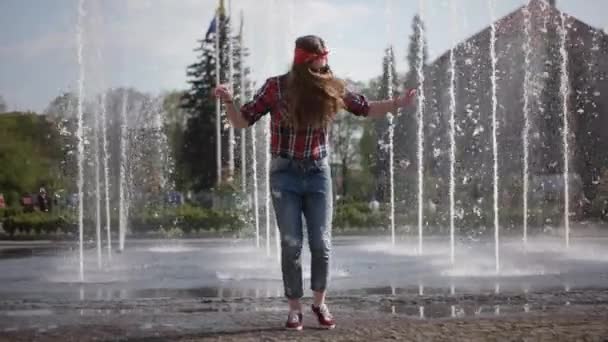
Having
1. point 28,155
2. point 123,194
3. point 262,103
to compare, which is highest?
point 28,155

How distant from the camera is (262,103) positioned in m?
4.57

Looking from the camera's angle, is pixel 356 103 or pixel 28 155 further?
pixel 28 155

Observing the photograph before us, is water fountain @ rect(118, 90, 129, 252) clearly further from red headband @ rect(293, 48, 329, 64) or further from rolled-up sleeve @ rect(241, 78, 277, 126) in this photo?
red headband @ rect(293, 48, 329, 64)

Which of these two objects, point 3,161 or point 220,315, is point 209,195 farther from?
point 220,315

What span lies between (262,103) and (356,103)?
0.53 m

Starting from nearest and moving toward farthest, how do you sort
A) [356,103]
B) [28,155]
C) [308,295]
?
[356,103] < [308,295] < [28,155]

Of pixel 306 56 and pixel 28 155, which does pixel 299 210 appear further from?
pixel 28 155

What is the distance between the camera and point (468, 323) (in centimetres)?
453

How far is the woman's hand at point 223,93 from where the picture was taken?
15.0 ft

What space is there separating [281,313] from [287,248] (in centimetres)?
73

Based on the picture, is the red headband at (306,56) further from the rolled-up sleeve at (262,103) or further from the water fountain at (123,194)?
the water fountain at (123,194)

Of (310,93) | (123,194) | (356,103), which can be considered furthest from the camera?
(123,194)

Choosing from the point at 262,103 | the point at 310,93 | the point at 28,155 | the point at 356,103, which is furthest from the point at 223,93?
the point at 28,155

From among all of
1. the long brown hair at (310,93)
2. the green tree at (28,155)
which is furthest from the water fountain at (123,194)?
the green tree at (28,155)
